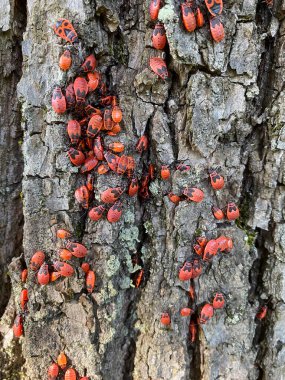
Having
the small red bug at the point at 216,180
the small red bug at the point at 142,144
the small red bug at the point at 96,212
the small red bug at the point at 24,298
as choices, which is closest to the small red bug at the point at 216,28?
the small red bug at the point at 142,144

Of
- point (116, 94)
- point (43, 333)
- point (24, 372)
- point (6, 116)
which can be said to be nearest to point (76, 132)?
point (116, 94)

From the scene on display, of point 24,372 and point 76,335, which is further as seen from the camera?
point 24,372

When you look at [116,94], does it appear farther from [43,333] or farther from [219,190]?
[43,333]

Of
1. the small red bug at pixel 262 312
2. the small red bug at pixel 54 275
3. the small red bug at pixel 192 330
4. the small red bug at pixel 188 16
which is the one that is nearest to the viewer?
the small red bug at pixel 188 16

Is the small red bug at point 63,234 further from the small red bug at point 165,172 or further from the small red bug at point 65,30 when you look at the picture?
the small red bug at point 65,30

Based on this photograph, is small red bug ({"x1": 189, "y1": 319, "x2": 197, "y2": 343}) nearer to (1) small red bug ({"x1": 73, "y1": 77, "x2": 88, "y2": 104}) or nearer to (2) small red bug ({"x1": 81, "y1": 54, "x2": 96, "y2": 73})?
(1) small red bug ({"x1": 73, "y1": 77, "x2": 88, "y2": 104})

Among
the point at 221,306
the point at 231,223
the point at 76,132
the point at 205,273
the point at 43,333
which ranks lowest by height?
the point at 43,333

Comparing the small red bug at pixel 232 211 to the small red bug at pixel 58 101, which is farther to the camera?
the small red bug at pixel 232 211
